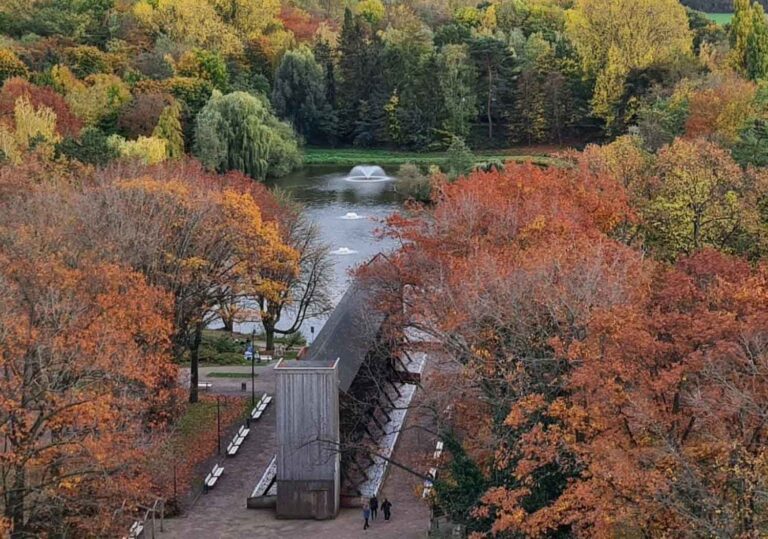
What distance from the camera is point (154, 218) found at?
36.7 meters

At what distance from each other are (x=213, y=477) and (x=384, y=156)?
6199 centimetres

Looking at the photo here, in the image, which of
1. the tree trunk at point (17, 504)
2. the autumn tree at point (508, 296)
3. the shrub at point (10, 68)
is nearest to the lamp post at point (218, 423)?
the autumn tree at point (508, 296)

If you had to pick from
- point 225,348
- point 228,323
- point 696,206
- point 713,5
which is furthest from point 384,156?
point 713,5

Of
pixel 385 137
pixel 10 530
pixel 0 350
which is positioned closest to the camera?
pixel 10 530

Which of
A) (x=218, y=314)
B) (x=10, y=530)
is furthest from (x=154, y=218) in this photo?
(x=10, y=530)

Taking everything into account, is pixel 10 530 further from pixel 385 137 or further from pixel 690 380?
pixel 385 137

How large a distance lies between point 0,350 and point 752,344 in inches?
629

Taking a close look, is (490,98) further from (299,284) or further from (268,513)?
(268,513)

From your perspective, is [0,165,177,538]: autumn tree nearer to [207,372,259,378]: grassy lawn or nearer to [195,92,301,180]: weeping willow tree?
[207,372,259,378]: grassy lawn

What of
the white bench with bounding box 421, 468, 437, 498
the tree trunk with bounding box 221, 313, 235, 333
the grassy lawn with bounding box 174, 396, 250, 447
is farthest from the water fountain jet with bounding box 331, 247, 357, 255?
the white bench with bounding box 421, 468, 437, 498

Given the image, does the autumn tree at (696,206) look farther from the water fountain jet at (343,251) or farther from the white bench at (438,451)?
the water fountain jet at (343,251)

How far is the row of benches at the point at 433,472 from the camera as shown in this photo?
2851 centimetres

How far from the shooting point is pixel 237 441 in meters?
36.2

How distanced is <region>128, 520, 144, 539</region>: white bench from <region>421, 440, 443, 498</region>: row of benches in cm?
709
